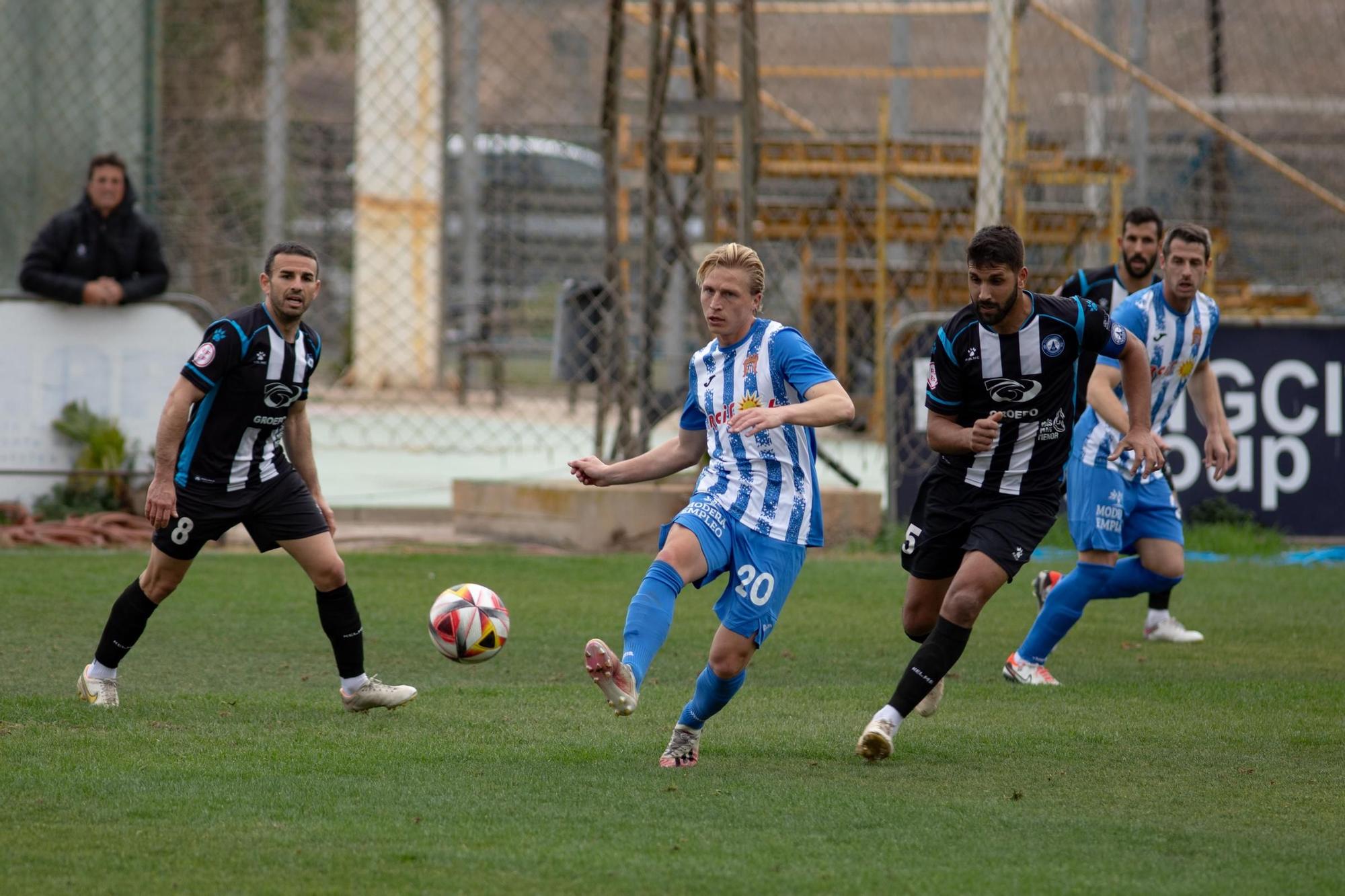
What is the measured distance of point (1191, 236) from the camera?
7.36 meters

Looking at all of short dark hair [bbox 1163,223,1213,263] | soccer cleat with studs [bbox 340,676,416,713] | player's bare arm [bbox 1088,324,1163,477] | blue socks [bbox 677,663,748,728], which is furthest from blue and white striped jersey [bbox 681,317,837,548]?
short dark hair [bbox 1163,223,1213,263]

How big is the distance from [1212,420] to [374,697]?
4076 millimetres

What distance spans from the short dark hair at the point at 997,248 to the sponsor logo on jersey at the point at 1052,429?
2.00 feet

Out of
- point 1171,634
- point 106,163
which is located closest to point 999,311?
point 1171,634

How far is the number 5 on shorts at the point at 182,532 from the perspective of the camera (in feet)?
20.7

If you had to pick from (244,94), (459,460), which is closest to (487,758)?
(459,460)

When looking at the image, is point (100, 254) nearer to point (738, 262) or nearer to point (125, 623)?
point (125, 623)

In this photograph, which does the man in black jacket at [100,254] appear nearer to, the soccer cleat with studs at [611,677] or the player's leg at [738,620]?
the player's leg at [738,620]

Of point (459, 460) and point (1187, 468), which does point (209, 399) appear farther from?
point (459, 460)

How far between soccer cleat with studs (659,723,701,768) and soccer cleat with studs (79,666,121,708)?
84.8 inches

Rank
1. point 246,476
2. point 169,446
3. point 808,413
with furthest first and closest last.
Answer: point 246,476, point 169,446, point 808,413

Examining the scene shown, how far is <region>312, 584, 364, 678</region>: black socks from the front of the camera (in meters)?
6.25

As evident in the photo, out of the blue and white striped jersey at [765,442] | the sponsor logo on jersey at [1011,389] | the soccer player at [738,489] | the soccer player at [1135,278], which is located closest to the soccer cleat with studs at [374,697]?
the soccer player at [738,489]

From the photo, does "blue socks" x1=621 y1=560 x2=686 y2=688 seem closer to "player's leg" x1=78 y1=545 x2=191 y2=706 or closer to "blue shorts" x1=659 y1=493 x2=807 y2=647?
"blue shorts" x1=659 y1=493 x2=807 y2=647
